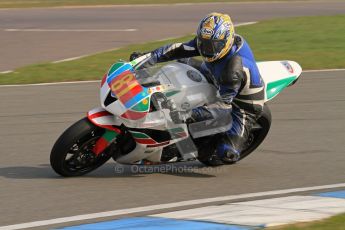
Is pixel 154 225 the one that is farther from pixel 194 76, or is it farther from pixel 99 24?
pixel 99 24

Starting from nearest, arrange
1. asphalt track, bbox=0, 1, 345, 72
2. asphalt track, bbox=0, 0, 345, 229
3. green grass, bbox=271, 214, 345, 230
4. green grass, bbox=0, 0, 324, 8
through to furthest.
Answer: green grass, bbox=271, 214, 345, 230, asphalt track, bbox=0, 0, 345, 229, asphalt track, bbox=0, 1, 345, 72, green grass, bbox=0, 0, 324, 8

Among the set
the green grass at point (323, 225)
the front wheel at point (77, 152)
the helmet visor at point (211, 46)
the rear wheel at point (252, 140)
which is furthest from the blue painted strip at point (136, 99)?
the green grass at point (323, 225)

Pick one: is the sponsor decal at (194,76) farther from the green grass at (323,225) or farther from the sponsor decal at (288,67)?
the green grass at (323,225)

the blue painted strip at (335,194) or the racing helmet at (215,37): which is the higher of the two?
the racing helmet at (215,37)

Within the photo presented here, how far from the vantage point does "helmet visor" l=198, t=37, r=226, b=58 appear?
7445 millimetres

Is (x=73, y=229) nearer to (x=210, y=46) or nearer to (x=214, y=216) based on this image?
(x=214, y=216)

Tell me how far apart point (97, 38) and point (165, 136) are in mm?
13654

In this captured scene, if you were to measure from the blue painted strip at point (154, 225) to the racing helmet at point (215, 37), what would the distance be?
191 cm

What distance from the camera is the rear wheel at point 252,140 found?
7.85 m

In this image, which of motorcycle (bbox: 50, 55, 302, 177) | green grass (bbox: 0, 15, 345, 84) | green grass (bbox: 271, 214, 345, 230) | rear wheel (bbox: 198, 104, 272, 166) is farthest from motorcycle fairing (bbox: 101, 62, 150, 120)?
green grass (bbox: 0, 15, 345, 84)

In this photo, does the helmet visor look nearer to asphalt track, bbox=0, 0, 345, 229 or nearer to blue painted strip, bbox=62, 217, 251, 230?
asphalt track, bbox=0, 0, 345, 229

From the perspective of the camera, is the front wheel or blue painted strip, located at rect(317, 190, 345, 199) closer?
blue painted strip, located at rect(317, 190, 345, 199)

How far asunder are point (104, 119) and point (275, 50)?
10.1m

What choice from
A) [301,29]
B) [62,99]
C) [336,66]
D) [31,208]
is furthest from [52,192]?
[301,29]
